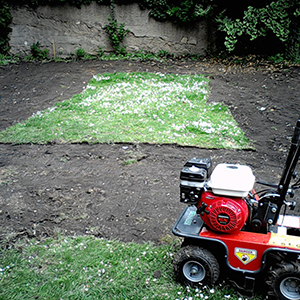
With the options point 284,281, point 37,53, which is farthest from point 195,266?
point 37,53

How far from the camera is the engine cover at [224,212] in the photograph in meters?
2.89

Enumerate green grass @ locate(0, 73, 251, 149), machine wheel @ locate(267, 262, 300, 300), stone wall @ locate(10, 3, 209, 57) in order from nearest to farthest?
machine wheel @ locate(267, 262, 300, 300) → green grass @ locate(0, 73, 251, 149) → stone wall @ locate(10, 3, 209, 57)

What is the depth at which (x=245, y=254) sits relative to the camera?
2.91 m

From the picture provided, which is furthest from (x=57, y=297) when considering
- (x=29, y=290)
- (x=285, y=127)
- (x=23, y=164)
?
(x=285, y=127)

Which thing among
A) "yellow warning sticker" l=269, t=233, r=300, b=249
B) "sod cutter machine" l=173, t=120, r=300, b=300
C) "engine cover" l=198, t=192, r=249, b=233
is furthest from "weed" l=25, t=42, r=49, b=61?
"yellow warning sticker" l=269, t=233, r=300, b=249

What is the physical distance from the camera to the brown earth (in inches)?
165

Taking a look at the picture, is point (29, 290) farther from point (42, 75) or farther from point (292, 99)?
point (42, 75)

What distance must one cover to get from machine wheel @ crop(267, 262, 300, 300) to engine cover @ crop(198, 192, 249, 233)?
0.44 meters

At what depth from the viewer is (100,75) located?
A: 387 inches

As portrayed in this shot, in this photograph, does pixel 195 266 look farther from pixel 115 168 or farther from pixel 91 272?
pixel 115 168

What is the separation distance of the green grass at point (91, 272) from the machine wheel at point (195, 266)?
0.08 metres

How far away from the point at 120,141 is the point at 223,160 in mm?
1891

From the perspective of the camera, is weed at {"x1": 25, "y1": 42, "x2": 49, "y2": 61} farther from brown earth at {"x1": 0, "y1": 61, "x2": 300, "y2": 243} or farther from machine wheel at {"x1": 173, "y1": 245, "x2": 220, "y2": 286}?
machine wheel at {"x1": 173, "y1": 245, "x2": 220, "y2": 286}

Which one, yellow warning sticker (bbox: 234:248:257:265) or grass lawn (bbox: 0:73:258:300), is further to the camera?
grass lawn (bbox: 0:73:258:300)
